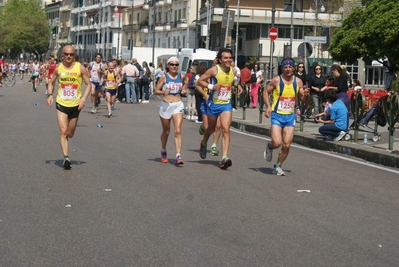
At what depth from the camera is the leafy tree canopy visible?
53.2 metres

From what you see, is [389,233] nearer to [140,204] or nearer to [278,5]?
[140,204]

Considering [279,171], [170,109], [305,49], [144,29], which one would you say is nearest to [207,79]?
[170,109]

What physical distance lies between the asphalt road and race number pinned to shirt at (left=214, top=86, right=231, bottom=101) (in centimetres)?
101

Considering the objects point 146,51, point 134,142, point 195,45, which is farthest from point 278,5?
point 134,142

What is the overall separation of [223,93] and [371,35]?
41419mm

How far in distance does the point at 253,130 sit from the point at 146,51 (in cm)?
4101

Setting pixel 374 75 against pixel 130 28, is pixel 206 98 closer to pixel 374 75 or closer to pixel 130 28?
pixel 374 75

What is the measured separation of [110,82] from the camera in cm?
2769

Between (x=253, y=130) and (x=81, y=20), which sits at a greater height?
(x=81, y=20)

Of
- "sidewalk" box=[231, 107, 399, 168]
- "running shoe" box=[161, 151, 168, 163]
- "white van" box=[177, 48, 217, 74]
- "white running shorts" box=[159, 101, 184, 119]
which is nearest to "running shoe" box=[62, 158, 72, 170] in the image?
"running shoe" box=[161, 151, 168, 163]

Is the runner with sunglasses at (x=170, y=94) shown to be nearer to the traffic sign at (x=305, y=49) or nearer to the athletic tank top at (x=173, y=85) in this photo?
the athletic tank top at (x=173, y=85)

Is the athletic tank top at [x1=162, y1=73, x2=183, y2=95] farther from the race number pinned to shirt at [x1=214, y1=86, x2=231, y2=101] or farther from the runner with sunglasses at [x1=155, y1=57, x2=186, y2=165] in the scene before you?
the race number pinned to shirt at [x1=214, y1=86, x2=231, y2=101]

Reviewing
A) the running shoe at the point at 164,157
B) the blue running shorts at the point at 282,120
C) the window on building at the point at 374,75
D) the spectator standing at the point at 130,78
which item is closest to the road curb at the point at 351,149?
the blue running shorts at the point at 282,120

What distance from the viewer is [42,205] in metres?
10.1
